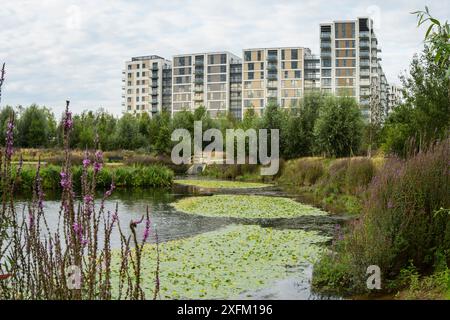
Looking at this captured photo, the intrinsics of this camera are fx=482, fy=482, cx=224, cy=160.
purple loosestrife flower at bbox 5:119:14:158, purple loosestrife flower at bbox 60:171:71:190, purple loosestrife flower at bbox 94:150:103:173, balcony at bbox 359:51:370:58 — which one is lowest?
purple loosestrife flower at bbox 60:171:71:190

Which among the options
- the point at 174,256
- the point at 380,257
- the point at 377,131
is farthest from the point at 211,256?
the point at 377,131

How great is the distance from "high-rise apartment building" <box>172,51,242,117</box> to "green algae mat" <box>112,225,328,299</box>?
285ft

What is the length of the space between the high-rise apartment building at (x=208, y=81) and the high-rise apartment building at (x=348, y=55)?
19.2 meters

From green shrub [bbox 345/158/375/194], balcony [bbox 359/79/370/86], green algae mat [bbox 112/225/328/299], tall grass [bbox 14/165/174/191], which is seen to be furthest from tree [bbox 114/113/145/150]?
balcony [bbox 359/79/370/86]

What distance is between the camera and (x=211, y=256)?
853 cm

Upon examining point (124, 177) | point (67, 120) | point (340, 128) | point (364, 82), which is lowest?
point (124, 177)

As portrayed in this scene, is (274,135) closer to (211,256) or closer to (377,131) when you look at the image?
(377,131)

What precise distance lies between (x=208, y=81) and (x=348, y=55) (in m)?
29.5

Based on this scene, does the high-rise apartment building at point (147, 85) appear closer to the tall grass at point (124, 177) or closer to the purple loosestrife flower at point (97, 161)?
the tall grass at point (124, 177)

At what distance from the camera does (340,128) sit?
27.6m

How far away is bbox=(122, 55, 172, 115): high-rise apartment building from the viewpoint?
352 feet

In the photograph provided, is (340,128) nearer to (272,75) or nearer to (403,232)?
(403,232)

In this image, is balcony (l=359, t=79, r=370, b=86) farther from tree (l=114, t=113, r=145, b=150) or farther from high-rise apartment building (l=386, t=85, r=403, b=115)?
tree (l=114, t=113, r=145, b=150)

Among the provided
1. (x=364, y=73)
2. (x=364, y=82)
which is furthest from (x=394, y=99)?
(x=364, y=73)
